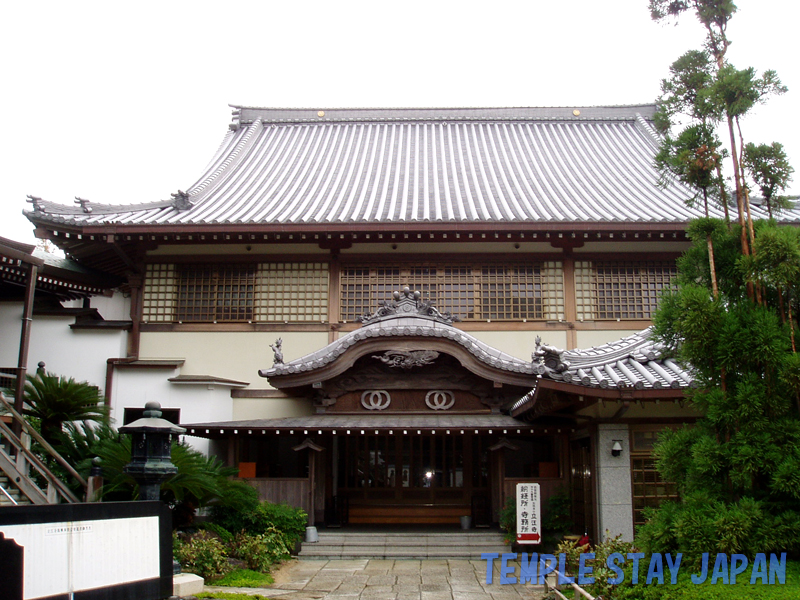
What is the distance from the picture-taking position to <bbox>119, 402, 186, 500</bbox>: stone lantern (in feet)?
31.5

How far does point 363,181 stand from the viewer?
21.1m

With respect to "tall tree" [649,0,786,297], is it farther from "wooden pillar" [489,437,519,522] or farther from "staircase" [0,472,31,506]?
"staircase" [0,472,31,506]

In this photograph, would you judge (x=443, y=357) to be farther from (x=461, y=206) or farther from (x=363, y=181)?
(x=363, y=181)

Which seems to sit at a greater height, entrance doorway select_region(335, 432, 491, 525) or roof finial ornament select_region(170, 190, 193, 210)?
roof finial ornament select_region(170, 190, 193, 210)

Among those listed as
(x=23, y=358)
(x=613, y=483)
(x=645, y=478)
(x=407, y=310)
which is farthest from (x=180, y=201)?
(x=645, y=478)

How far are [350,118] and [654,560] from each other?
21.9m

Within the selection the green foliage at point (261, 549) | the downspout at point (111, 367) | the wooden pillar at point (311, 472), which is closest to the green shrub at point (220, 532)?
the green foliage at point (261, 549)

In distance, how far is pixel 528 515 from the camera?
12.8 m

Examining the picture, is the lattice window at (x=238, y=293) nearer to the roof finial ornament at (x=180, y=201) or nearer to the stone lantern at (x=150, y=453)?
the roof finial ornament at (x=180, y=201)

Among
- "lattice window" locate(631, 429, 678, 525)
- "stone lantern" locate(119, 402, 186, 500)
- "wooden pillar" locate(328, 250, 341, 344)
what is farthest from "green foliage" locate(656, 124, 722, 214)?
"wooden pillar" locate(328, 250, 341, 344)

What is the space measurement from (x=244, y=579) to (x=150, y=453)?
308cm

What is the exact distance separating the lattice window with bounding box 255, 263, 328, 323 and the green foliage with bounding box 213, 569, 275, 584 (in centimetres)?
678

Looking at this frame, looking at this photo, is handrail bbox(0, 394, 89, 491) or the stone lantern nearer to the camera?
the stone lantern

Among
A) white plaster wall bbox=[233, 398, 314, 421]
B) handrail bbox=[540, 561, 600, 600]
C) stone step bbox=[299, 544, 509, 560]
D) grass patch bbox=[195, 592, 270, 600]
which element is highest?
→ white plaster wall bbox=[233, 398, 314, 421]
